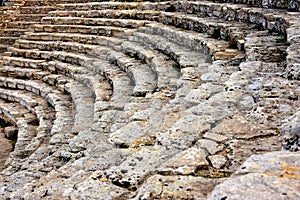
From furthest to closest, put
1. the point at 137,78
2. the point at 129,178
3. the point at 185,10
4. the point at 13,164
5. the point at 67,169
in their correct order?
the point at 185,10
the point at 137,78
the point at 13,164
the point at 67,169
the point at 129,178

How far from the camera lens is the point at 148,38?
7703 mm

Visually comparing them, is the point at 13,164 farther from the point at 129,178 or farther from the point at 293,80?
the point at 293,80

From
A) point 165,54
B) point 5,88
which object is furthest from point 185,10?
point 5,88

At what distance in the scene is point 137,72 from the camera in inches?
253

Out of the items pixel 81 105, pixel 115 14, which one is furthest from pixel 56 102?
pixel 115 14

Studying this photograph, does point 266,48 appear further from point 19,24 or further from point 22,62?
point 19,24

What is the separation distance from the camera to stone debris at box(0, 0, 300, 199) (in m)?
2.32

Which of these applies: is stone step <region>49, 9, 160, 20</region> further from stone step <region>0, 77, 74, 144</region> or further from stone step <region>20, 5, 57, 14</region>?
stone step <region>0, 77, 74, 144</region>

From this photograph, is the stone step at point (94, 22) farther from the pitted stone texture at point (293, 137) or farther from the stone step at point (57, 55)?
the pitted stone texture at point (293, 137)

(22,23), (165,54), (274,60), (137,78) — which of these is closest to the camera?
(274,60)

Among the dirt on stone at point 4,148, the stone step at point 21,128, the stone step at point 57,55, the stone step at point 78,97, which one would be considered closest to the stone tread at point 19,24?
the stone step at point 57,55


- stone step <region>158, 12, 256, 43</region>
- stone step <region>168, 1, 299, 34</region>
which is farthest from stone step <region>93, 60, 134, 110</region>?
stone step <region>168, 1, 299, 34</region>

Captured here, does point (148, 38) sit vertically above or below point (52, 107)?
above

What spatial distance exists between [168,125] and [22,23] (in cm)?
889
